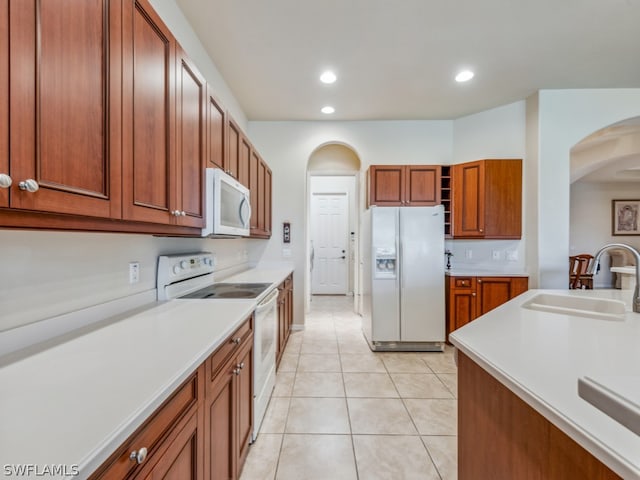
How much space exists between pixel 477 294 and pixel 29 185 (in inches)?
146

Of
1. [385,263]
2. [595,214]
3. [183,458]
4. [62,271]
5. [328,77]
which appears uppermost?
[328,77]

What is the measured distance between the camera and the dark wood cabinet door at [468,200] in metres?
3.47

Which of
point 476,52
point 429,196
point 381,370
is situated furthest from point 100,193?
point 429,196

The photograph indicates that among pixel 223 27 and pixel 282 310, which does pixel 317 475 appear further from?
pixel 223 27

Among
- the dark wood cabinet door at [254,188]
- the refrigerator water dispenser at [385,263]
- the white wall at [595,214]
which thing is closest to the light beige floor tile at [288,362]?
the refrigerator water dispenser at [385,263]

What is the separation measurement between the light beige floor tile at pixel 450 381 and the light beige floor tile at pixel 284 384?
137cm

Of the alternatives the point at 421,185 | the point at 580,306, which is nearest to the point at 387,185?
the point at 421,185

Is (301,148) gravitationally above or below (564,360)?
above

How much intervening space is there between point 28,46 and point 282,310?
8.44 feet

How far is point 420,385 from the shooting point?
254cm

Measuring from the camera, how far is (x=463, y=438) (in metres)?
1.22

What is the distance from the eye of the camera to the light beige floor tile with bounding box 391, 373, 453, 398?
2391mm

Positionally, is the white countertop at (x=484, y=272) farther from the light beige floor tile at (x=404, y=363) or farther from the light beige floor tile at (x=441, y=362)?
the light beige floor tile at (x=404, y=363)

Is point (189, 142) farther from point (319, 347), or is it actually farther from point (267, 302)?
point (319, 347)
